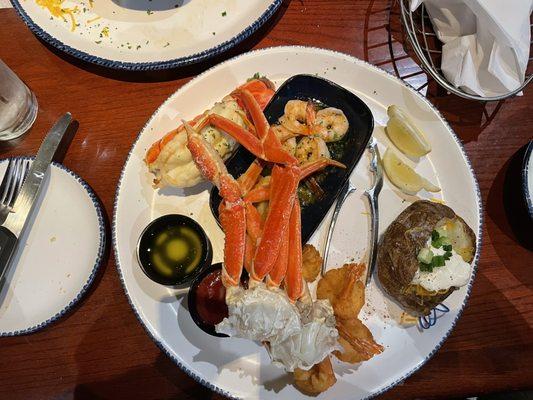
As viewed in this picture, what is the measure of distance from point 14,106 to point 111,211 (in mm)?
543

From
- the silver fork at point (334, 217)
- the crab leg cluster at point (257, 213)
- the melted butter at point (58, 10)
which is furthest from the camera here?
the melted butter at point (58, 10)

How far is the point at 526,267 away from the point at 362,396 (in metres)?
0.78

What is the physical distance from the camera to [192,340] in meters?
1.61

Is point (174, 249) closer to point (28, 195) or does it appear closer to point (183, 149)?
point (183, 149)

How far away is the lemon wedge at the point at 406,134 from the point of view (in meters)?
1.63

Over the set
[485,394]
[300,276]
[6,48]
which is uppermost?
[6,48]

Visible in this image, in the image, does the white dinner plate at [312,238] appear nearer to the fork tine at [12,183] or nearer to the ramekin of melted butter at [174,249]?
the ramekin of melted butter at [174,249]

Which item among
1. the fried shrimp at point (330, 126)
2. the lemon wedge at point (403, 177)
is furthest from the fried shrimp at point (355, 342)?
the fried shrimp at point (330, 126)

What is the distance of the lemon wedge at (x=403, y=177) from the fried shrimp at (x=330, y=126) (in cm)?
21

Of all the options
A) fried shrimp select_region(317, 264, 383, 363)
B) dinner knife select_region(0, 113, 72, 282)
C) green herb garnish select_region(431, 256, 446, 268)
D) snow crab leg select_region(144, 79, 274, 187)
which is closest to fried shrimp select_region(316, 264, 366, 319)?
fried shrimp select_region(317, 264, 383, 363)

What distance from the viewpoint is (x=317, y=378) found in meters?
1.51

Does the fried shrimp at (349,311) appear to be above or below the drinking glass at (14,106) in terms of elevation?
below

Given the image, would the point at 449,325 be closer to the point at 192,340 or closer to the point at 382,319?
the point at 382,319

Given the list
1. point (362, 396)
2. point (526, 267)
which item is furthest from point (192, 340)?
point (526, 267)
